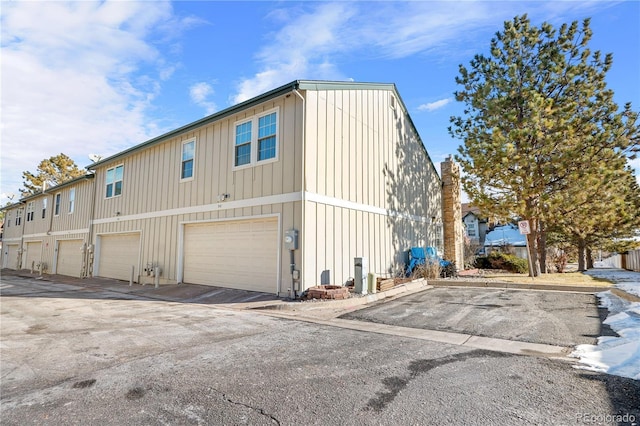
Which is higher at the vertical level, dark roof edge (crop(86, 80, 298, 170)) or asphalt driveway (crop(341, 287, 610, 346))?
dark roof edge (crop(86, 80, 298, 170))

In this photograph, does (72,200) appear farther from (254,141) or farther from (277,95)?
(277,95)

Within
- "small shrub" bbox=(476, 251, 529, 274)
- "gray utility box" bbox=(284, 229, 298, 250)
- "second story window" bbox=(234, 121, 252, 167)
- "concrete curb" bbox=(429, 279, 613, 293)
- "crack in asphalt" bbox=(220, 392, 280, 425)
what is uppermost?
"second story window" bbox=(234, 121, 252, 167)

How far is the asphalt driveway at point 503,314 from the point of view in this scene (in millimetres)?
5211

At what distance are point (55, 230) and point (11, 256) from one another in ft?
40.1

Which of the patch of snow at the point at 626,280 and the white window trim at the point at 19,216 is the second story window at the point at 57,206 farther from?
the patch of snow at the point at 626,280

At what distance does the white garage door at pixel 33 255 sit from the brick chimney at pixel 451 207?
1061 inches

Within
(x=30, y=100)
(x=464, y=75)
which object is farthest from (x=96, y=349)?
(x=464, y=75)

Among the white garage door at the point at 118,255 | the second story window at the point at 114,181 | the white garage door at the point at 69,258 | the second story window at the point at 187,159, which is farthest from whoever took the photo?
the white garage door at the point at 69,258

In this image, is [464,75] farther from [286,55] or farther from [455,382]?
[455,382]

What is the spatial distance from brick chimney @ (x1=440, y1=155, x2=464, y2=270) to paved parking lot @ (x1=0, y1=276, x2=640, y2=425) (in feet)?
42.6

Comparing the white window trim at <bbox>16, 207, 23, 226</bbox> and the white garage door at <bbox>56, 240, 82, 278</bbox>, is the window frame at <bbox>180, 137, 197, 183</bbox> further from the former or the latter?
the white window trim at <bbox>16, 207, 23, 226</bbox>

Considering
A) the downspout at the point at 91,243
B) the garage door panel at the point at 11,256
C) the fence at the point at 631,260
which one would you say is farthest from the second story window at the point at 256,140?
the garage door panel at the point at 11,256

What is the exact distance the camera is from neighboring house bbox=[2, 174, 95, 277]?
18.4 meters

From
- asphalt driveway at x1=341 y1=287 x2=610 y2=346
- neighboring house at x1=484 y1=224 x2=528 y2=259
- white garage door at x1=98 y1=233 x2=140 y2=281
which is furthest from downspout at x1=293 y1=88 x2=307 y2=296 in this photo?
neighboring house at x1=484 y1=224 x2=528 y2=259
